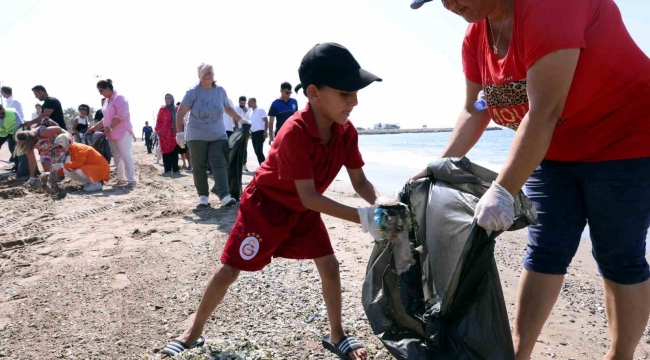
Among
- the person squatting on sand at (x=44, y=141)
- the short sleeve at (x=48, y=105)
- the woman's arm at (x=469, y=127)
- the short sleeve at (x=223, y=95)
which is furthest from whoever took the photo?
the short sleeve at (x=48, y=105)

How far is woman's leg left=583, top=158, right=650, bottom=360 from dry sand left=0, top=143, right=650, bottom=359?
0.61 meters

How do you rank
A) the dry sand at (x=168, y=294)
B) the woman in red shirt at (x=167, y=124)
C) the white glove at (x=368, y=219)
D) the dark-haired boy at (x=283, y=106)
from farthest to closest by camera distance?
the woman in red shirt at (x=167, y=124), the dark-haired boy at (x=283, y=106), the dry sand at (x=168, y=294), the white glove at (x=368, y=219)

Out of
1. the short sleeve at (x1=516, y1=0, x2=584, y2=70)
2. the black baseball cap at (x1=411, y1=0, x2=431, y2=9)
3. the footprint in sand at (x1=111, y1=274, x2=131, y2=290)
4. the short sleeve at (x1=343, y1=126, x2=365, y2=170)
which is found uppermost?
the black baseball cap at (x1=411, y1=0, x2=431, y2=9)

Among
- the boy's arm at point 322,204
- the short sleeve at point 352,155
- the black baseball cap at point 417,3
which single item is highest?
the black baseball cap at point 417,3

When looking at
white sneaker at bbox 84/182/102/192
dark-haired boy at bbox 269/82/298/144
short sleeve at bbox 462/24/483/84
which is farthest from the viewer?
dark-haired boy at bbox 269/82/298/144

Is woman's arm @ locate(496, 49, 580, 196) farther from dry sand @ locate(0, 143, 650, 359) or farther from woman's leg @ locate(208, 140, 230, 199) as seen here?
woman's leg @ locate(208, 140, 230, 199)

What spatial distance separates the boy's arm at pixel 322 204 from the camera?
216cm

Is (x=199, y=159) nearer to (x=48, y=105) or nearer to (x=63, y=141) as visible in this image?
(x=63, y=141)

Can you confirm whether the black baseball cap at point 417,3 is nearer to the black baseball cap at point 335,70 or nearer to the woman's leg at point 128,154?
the black baseball cap at point 335,70

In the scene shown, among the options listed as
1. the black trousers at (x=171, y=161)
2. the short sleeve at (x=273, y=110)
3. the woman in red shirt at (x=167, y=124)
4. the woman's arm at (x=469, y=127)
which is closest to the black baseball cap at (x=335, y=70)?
the woman's arm at (x=469, y=127)

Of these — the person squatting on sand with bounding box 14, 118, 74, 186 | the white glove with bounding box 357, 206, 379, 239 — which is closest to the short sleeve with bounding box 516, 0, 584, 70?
the white glove with bounding box 357, 206, 379, 239

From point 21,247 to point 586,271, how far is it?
17.8 feet

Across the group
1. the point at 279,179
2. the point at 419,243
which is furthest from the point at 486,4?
the point at 279,179

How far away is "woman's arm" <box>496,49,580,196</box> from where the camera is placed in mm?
1697
